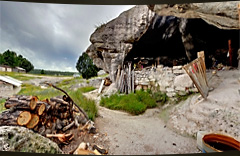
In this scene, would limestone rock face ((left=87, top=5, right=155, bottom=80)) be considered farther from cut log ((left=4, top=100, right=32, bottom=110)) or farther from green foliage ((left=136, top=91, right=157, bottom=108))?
cut log ((left=4, top=100, right=32, bottom=110))

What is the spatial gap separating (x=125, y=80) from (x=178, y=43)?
2.83 metres

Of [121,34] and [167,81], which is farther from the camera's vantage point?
[121,34]

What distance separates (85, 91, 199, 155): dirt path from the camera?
1394mm

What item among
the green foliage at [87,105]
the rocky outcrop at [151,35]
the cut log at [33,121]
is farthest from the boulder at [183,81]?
the cut log at [33,121]

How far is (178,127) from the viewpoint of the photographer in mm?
1869

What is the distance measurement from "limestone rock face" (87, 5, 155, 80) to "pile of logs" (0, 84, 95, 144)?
250 cm

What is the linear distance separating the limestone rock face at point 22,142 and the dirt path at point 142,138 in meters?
0.73

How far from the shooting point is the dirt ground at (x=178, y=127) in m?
1.43

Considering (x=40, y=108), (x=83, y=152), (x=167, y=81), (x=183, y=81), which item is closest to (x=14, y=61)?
(x=40, y=108)

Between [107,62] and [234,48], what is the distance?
431 centimetres

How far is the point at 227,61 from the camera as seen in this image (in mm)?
3633

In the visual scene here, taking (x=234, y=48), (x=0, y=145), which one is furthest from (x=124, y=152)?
(x=234, y=48)

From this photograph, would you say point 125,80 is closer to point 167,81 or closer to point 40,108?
point 167,81

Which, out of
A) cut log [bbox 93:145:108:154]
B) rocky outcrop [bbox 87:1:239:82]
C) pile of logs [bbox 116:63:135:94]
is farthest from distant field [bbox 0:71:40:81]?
rocky outcrop [bbox 87:1:239:82]
